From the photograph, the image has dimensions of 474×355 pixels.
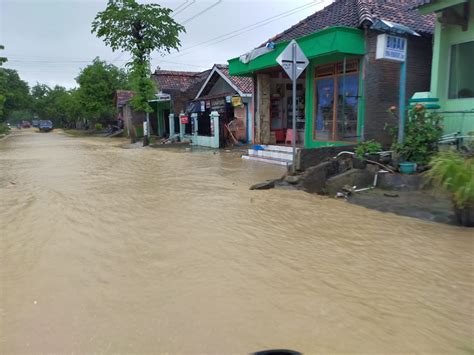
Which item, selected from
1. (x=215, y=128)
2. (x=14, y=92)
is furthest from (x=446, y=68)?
(x=14, y=92)

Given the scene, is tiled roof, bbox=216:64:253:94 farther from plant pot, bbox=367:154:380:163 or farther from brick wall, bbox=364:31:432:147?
plant pot, bbox=367:154:380:163

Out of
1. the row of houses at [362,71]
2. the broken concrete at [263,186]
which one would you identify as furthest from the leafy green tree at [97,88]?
the broken concrete at [263,186]

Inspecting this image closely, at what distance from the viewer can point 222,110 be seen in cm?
2152

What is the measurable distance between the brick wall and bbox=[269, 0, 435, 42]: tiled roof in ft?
1.59

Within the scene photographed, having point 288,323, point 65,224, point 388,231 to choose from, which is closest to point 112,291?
point 288,323

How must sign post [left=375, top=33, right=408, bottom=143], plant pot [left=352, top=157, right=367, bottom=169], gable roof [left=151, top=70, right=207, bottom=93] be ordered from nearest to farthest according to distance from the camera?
sign post [left=375, top=33, right=408, bottom=143], plant pot [left=352, top=157, right=367, bottom=169], gable roof [left=151, top=70, right=207, bottom=93]

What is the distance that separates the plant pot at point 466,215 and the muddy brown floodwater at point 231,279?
0.23 metres

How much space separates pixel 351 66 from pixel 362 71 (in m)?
0.66

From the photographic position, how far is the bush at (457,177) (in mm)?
5277

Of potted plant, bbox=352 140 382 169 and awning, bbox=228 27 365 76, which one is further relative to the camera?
awning, bbox=228 27 365 76

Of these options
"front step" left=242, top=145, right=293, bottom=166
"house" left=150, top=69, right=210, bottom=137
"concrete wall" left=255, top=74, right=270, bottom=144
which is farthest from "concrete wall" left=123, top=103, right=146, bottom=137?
"front step" left=242, top=145, right=293, bottom=166

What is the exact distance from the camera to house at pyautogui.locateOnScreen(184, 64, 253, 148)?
20.1 meters

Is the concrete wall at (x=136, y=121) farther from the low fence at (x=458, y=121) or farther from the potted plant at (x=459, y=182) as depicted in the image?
the potted plant at (x=459, y=182)

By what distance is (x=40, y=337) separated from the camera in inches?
117
